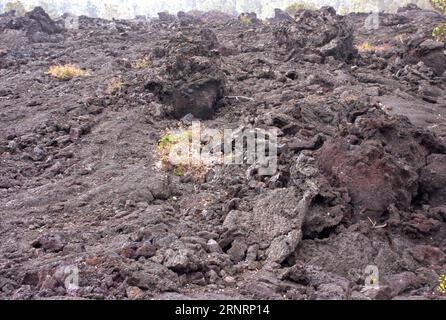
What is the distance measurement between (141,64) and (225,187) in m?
7.86

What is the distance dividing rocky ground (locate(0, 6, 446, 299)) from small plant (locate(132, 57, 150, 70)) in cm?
19

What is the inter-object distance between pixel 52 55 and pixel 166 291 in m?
14.7

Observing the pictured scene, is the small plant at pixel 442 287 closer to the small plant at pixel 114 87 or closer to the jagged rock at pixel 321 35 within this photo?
the small plant at pixel 114 87

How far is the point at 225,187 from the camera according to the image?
8109 mm

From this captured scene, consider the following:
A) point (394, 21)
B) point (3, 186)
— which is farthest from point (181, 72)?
point (394, 21)

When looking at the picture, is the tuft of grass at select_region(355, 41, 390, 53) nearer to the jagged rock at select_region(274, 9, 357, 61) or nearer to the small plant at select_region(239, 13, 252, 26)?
the jagged rock at select_region(274, 9, 357, 61)

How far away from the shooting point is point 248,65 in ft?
51.4

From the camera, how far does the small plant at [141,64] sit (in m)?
14.7

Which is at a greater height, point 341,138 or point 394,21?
point 394,21

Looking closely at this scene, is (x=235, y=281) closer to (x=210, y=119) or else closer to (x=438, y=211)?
(x=438, y=211)

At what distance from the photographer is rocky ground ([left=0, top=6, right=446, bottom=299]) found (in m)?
5.46

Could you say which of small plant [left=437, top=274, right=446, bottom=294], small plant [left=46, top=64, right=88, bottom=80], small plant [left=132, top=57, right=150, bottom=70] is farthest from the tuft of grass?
small plant [left=437, top=274, right=446, bottom=294]

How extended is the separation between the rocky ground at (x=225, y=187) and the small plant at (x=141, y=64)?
7.3 inches

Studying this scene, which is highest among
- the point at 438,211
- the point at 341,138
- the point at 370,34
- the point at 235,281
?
the point at 370,34
